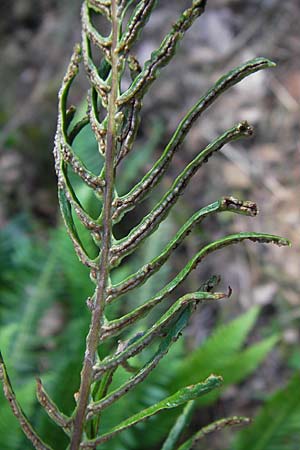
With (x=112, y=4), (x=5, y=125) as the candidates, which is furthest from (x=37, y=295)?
(x=112, y=4)

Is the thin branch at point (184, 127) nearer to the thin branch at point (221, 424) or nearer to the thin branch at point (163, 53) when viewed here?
the thin branch at point (163, 53)

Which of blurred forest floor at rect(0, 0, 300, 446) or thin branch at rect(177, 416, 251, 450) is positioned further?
blurred forest floor at rect(0, 0, 300, 446)

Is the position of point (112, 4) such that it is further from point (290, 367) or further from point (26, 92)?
point (26, 92)

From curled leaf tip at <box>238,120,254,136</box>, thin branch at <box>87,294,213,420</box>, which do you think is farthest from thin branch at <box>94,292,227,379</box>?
curled leaf tip at <box>238,120,254,136</box>

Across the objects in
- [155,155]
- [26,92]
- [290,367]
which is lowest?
[290,367]

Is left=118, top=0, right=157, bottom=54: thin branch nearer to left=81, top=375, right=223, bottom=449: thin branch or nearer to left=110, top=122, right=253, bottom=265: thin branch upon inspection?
left=110, top=122, right=253, bottom=265: thin branch
